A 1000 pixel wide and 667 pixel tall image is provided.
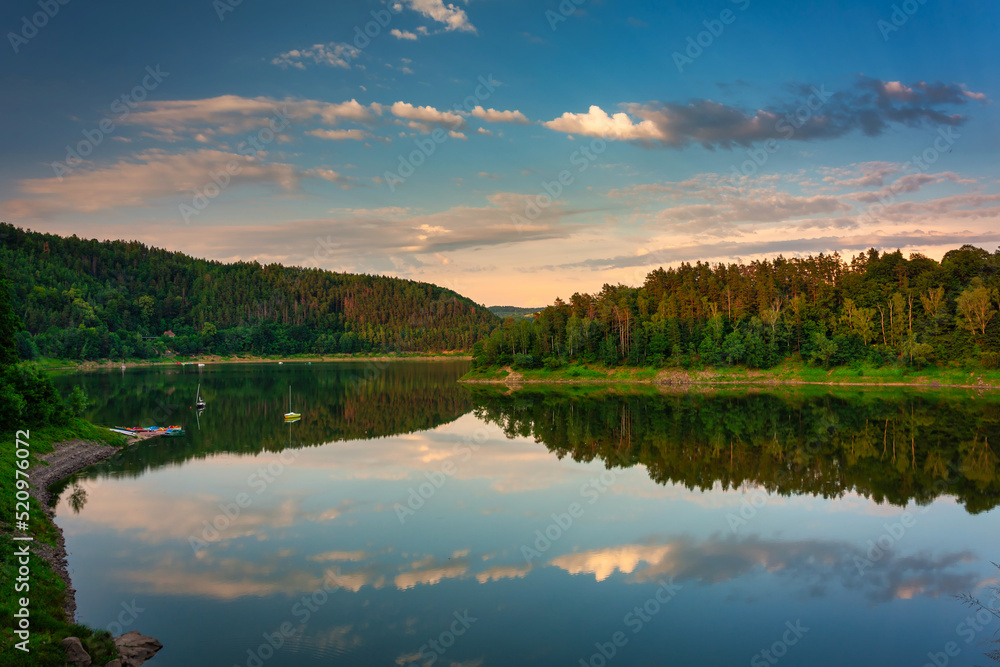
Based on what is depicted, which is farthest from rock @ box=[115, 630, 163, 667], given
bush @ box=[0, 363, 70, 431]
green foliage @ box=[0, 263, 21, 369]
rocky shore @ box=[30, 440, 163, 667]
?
green foliage @ box=[0, 263, 21, 369]

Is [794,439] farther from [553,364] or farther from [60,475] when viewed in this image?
[553,364]

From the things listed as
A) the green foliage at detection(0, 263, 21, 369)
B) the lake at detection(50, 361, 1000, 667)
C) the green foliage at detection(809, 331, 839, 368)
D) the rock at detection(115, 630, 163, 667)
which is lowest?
the lake at detection(50, 361, 1000, 667)

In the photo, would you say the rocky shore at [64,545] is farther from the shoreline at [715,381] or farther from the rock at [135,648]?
the shoreline at [715,381]

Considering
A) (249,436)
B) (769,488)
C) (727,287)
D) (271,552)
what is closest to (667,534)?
(769,488)

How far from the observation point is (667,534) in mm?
21719

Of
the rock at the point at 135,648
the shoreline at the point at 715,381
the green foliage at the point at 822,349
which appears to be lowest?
the rock at the point at 135,648

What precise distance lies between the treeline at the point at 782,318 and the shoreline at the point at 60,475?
69252 millimetres

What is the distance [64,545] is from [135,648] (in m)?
10.3

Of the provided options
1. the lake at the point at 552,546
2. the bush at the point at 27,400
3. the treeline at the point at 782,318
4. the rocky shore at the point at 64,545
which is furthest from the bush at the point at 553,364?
the bush at the point at 27,400

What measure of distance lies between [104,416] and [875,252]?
353ft

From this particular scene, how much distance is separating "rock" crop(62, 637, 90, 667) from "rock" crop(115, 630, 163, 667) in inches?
35.2

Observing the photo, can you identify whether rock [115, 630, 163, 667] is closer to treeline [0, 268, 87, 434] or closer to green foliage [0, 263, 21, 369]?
treeline [0, 268, 87, 434]

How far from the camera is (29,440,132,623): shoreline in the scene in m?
17.3

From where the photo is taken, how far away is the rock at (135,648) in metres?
12.6
